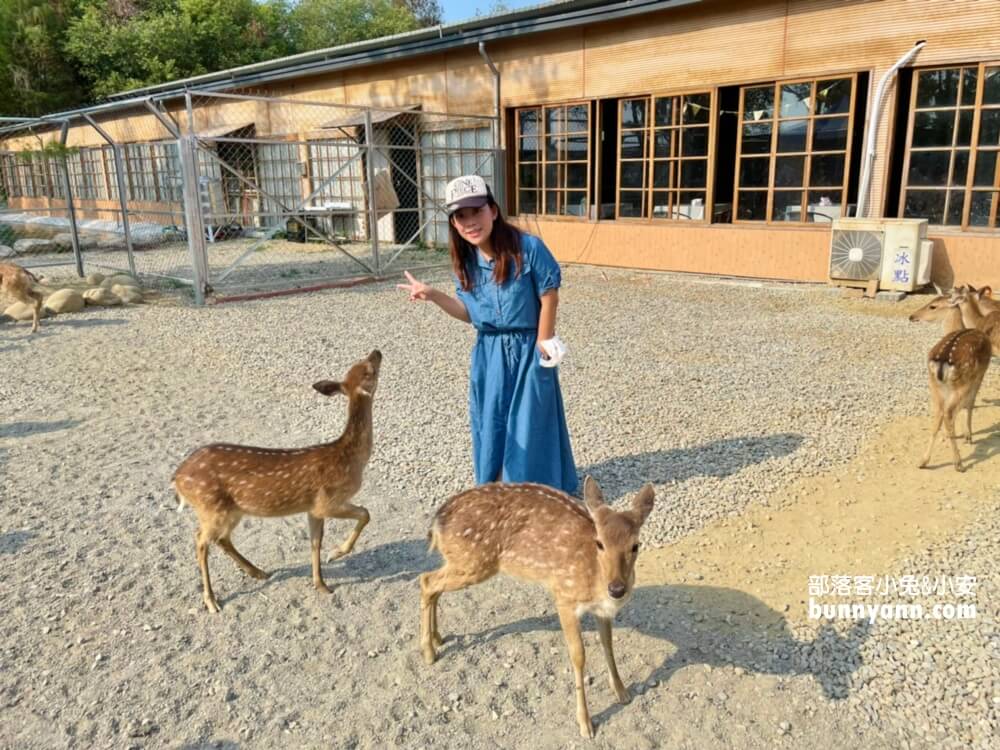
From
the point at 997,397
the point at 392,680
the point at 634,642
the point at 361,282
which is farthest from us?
the point at 361,282

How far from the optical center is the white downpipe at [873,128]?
29.2 ft

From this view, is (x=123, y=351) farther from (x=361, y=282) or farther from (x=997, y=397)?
(x=997, y=397)

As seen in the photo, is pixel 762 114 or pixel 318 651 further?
pixel 762 114

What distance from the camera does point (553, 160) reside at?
13000 mm

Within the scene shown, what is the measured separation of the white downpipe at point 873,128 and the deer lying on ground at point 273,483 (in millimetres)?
8478

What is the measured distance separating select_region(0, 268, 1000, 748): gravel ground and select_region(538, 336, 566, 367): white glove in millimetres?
1057

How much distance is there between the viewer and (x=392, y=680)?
280 cm

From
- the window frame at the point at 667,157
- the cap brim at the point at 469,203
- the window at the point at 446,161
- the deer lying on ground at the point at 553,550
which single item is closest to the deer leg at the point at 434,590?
the deer lying on ground at the point at 553,550

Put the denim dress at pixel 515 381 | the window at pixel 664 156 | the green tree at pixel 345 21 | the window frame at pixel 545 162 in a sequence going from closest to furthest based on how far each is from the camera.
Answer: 1. the denim dress at pixel 515 381
2. the window at pixel 664 156
3. the window frame at pixel 545 162
4. the green tree at pixel 345 21

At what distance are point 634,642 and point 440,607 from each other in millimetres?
860

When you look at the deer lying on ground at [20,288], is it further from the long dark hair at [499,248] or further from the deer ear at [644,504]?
the deer ear at [644,504]

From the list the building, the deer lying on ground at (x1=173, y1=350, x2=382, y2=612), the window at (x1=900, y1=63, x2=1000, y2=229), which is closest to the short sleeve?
the deer lying on ground at (x1=173, y1=350, x2=382, y2=612)

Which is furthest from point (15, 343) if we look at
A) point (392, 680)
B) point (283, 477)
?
point (392, 680)

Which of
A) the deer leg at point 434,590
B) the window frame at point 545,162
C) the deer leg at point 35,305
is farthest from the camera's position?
the window frame at point 545,162
